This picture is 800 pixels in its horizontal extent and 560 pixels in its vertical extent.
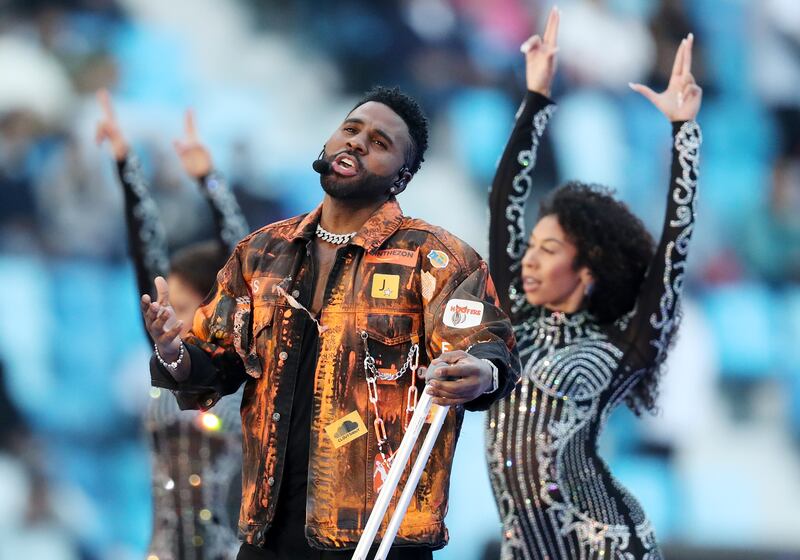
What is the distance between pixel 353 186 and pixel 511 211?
144 cm

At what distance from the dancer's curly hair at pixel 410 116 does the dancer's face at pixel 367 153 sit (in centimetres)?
3

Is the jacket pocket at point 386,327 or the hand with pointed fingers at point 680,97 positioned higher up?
the hand with pointed fingers at point 680,97

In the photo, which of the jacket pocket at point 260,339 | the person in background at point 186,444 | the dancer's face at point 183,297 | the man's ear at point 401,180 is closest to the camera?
the jacket pocket at point 260,339

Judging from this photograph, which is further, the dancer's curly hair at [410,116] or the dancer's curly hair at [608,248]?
the dancer's curly hair at [608,248]

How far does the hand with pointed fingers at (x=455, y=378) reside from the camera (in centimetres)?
244

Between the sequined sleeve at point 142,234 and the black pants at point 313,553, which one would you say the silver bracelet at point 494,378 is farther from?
the sequined sleeve at point 142,234

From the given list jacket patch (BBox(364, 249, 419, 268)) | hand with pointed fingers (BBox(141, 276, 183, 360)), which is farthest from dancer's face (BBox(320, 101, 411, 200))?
hand with pointed fingers (BBox(141, 276, 183, 360))

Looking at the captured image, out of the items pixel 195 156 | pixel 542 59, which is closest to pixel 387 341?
pixel 542 59

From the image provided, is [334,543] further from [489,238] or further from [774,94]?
[774,94]

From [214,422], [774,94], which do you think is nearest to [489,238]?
[214,422]

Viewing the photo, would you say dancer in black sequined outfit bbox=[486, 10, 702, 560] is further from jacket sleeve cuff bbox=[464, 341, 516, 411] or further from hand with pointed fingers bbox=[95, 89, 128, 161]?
hand with pointed fingers bbox=[95, 89, 128, 161]

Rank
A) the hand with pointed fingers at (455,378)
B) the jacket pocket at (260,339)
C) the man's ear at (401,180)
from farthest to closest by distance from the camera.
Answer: the man's ear at (401,180) → the jacket pocket at (260,339) → the hand with pointed fingers at (455,378)

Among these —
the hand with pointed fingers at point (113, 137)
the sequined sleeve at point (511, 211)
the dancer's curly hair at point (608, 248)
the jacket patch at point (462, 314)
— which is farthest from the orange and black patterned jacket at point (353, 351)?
the hand with pointed fingers at point (113, 137)

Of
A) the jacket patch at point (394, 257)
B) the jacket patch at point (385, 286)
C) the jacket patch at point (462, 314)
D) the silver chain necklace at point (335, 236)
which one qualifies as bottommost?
the jacket patch at point (462, 314)
